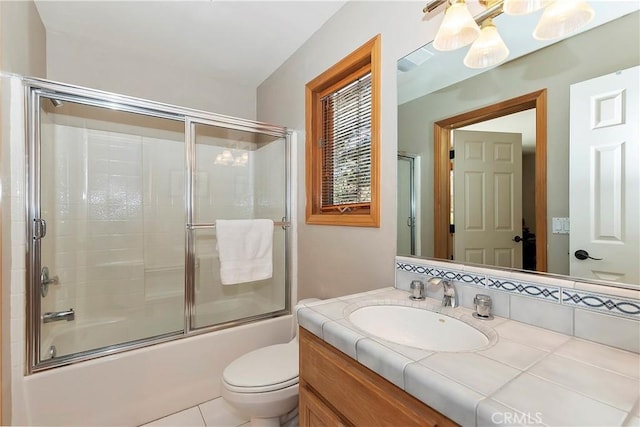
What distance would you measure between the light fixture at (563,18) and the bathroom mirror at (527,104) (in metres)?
0.02

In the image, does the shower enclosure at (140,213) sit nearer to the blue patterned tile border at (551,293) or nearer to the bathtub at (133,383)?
the bathtub at (133,383)

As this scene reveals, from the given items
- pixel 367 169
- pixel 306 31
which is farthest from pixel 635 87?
pixel 306 31

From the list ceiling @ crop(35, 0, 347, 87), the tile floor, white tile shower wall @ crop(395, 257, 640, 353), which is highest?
ceiling @ crop(35, 0, 347, 87)

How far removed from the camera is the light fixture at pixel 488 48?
0.95 m

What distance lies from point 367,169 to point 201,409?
1.71 m

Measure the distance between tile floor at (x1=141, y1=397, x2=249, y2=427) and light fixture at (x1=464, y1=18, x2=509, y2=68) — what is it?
2.05m

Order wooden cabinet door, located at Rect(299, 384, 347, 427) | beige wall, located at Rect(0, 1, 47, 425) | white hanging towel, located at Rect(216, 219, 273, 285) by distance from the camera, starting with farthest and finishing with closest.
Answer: white hanging towel, located at Rect(216, 219, 273, 285), beige wall, located at Rect(0, 1, 47, 425), wooden cabinet door, located at Rect(299, 384, 347, 427)

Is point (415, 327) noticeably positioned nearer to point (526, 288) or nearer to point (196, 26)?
point (526, 288)

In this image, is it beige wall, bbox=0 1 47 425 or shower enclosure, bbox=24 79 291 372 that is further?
shower enclosure, bbox=24 79 291 372

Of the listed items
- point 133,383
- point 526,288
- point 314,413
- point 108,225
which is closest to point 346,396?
point 314,413

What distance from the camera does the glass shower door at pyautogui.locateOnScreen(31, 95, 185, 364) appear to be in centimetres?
159

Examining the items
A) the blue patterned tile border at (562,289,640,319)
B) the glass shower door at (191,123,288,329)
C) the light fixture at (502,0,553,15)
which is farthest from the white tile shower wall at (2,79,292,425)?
the light fixture at (502,0,553,15)

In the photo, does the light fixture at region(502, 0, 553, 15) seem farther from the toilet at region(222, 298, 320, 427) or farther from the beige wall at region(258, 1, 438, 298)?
the toilet at region(222, 298, 320, 427)

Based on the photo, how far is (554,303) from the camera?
80 cm
